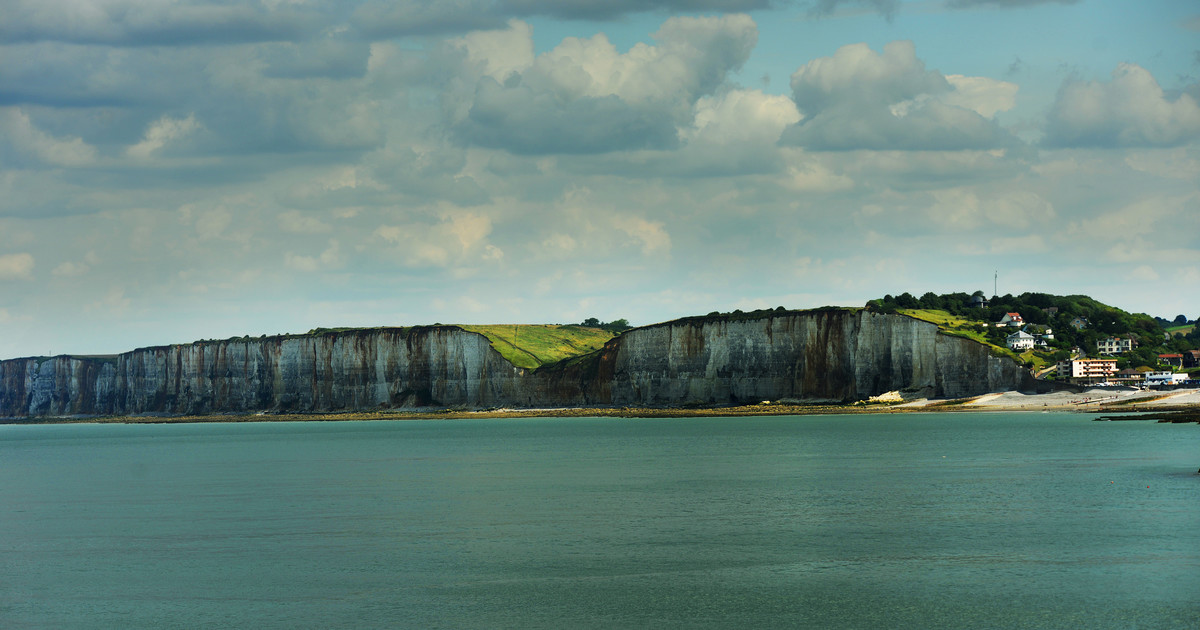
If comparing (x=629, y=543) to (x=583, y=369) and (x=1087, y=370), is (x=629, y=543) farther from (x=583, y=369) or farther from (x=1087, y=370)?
(x=583, y=369)

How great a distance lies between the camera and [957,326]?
442 ft

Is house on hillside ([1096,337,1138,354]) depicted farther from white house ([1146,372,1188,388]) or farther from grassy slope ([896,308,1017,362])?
grassy slope ([896,308,1017,362])

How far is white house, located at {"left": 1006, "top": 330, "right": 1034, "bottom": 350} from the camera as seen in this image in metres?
144

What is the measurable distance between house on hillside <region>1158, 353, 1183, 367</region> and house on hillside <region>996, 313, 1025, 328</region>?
19.2 m

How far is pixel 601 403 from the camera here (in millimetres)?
157750

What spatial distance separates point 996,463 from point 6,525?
44.1 meters

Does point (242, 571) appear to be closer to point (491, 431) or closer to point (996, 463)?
point (996, 463)

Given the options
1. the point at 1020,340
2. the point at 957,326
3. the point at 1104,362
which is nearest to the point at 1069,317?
the point at 1104,362

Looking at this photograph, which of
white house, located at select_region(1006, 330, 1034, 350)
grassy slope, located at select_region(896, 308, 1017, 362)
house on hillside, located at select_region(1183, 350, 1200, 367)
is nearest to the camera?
grassy slope, located at select_region(896, 308, 1017, 362)

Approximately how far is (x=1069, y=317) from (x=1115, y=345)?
463 inches

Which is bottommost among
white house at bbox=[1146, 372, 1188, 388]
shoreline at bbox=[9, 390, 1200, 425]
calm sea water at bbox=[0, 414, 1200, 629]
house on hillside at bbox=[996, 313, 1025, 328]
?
calm sea water at bbox=[0, 414, 1200, 629]

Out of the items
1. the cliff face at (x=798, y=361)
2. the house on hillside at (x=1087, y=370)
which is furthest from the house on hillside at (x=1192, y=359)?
the cliff face at (x=798, y=361)

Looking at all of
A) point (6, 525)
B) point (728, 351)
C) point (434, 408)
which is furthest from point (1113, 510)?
point (434, 408)

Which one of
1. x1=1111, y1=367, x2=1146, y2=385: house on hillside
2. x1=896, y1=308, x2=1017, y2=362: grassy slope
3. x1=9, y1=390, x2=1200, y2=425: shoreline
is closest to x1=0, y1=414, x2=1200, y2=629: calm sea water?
x1=9, y1=390, x2=1200, y2=425: shoreline
